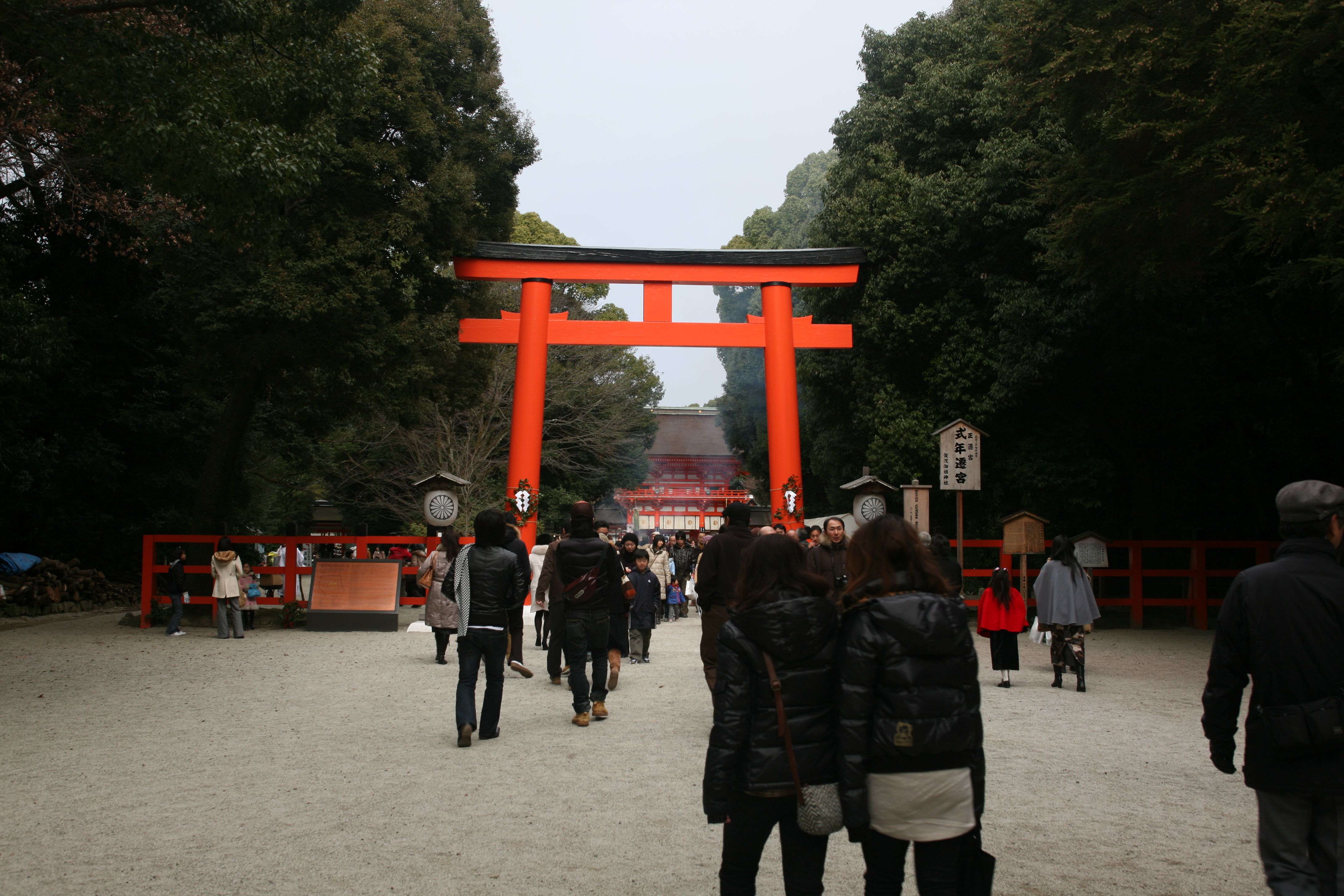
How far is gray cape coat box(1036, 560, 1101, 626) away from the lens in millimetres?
8750

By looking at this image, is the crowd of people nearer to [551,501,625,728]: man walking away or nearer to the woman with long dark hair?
[551,501,625,728]: man walking away

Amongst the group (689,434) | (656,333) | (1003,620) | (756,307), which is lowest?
(1003,620)

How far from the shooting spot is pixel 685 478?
4797 cm

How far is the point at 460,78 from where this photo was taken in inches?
634

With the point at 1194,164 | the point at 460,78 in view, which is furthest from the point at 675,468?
the point at 1194,164

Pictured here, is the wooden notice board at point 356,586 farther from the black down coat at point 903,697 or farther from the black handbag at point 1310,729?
the black handbag at point 1310,729

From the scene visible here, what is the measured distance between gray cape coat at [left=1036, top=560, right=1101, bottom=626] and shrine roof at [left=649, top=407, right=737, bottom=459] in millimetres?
38239

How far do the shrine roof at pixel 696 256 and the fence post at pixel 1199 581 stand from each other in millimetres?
7014

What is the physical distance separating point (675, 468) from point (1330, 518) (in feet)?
149

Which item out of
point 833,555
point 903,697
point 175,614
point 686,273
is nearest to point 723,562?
point 833,555

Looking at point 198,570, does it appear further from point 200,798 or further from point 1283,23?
point 1283,23

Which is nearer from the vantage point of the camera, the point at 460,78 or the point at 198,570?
the point at 198,570

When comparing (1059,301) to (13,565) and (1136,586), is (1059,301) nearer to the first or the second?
(1136,586)

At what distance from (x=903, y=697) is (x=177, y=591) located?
516 inches
